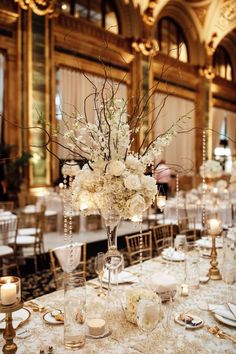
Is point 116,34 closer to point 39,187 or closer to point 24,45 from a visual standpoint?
point 24,45

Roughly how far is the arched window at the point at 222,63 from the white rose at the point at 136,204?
1510 centimetres

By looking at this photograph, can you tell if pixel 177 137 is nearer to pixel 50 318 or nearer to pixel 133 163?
pixel 133 163

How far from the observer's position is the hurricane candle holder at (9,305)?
5.08 feet

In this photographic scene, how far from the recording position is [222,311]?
198 centimetres

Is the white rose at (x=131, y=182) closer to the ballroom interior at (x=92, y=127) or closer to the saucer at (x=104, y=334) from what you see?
the ballroom interior at (x=92, y=127)

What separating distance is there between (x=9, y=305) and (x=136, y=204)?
75cm

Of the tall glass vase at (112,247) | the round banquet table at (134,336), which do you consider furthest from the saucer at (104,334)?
the tall glass vase at (112,247)

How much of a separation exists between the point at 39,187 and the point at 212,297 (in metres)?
6.79

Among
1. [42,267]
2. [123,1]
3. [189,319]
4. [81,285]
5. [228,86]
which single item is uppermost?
[123,1]

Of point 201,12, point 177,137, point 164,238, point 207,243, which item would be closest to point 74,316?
point 207,243

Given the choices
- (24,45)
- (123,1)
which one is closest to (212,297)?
(24,45)

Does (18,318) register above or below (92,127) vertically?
below

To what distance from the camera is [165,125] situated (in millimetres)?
13469

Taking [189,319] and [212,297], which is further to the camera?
[212,297]
